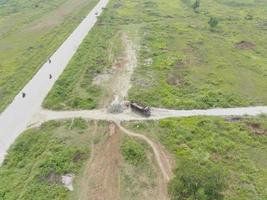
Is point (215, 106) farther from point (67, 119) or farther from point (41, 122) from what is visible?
point (41, 122)

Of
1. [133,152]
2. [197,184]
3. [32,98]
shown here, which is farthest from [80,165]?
[32,98]

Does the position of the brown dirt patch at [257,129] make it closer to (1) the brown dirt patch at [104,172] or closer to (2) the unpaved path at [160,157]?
(2) the unpaved path at [160,157]

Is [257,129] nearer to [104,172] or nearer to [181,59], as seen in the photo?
[104,172]

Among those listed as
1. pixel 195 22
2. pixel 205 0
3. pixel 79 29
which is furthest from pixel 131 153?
pixel 205 0

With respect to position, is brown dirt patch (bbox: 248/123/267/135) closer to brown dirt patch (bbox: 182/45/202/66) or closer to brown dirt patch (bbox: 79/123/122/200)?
brown dirt patch (bbox: 79/123/122/200)

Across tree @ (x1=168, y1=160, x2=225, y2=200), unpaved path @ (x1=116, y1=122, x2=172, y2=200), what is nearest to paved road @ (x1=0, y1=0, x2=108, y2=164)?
unpaved path @ (x1=116, y1=122, x2=172, y2=200)

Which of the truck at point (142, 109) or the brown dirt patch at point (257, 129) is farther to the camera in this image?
the truck at point (142, 109)

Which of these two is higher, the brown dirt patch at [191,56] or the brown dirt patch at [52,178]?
the brown dirt patch at [191,56]

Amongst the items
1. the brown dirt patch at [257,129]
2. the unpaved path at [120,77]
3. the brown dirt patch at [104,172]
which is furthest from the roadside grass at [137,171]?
the brown dirt patch at [257,129]
